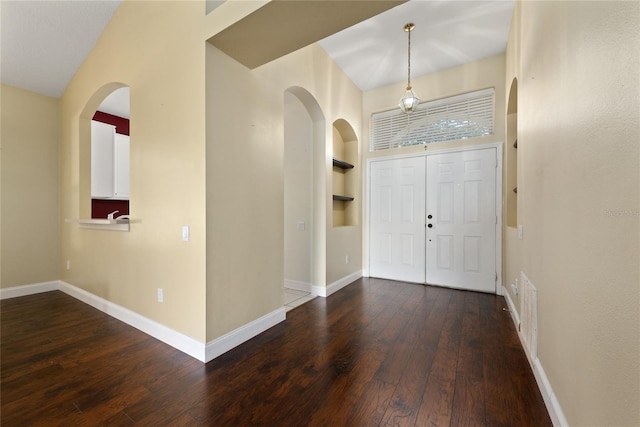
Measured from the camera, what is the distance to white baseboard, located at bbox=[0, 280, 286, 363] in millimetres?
2088

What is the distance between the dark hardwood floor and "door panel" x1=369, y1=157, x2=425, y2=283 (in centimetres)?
142

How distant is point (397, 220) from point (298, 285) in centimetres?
197

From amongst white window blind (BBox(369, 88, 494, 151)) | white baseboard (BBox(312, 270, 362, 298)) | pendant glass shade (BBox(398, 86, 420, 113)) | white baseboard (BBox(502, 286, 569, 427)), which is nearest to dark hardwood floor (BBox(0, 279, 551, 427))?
white baseboard (BBox(502, 286, 569, 427))

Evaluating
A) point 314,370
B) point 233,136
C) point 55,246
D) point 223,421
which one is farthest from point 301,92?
point 55,246

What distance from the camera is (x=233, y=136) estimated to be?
2277 mm

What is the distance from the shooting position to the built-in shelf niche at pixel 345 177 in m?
4.43

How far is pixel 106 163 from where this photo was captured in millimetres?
4059

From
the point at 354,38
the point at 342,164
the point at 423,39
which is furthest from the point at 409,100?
the point at 342,164

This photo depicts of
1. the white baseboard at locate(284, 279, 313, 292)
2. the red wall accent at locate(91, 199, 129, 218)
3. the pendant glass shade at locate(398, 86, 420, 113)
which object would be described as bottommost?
the white baseboard at locate(284, 279, 313, 292)

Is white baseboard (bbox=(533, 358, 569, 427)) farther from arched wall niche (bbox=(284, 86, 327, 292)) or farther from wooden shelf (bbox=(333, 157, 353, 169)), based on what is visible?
wooden shelf (bbox=(333, 157, 353, 169))

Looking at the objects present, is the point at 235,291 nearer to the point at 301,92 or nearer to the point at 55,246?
the point at 301,92

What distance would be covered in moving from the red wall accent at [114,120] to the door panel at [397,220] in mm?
4883

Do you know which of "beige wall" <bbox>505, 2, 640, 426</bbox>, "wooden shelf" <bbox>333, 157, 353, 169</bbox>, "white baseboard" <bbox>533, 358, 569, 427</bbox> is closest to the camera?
"beige wall" <bbox>505, 2, 640, 426</bbox>

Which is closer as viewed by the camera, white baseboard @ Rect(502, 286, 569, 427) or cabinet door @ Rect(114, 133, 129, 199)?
white baseboard @ Rect(502, 286, 569, 427)
